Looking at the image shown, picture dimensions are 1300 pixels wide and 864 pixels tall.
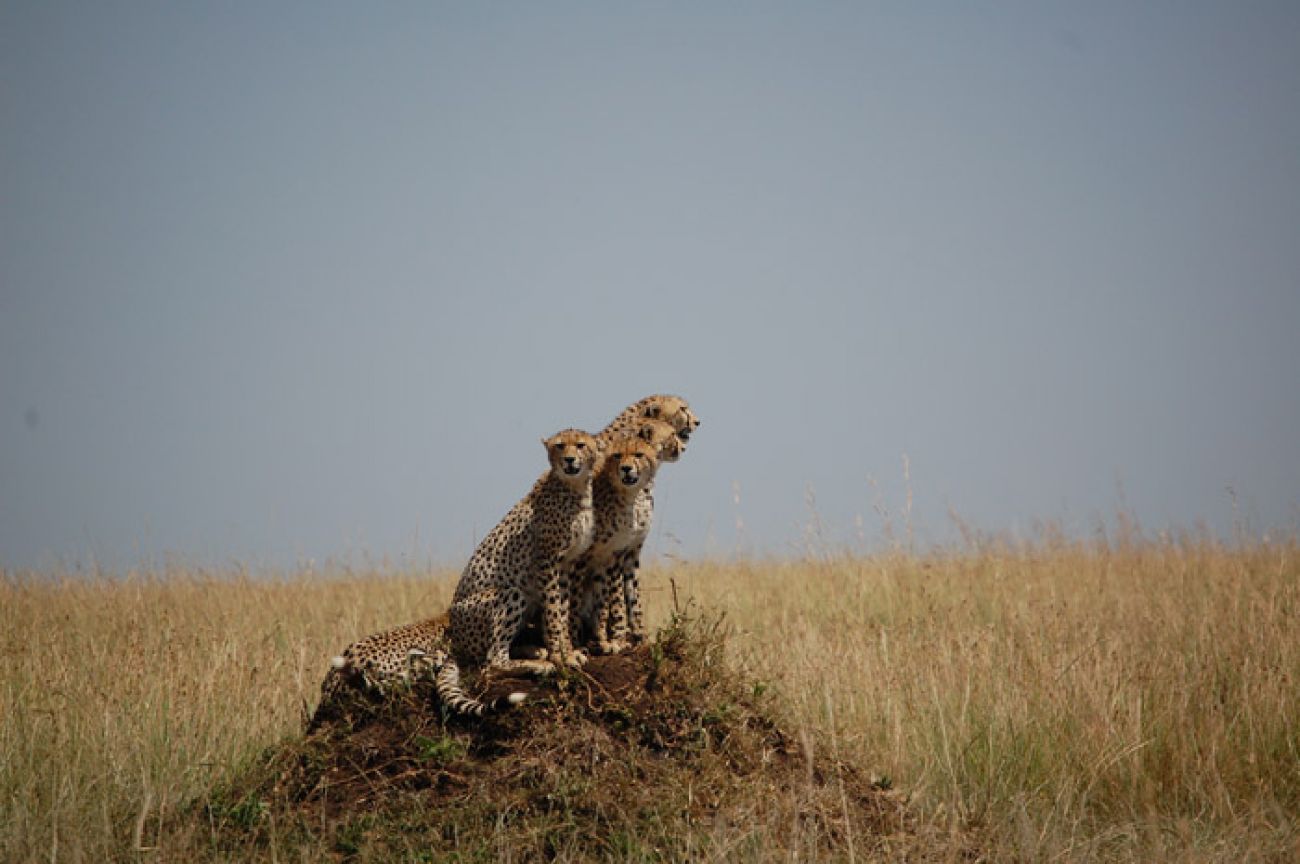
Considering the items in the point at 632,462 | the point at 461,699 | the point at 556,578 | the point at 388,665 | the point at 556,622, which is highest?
the point at 632,462

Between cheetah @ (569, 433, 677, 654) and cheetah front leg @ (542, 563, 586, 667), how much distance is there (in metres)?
0.16

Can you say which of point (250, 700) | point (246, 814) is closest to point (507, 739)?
point (246, 814)

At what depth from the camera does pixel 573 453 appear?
15.3 ft

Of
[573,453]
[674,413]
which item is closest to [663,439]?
[674,413]

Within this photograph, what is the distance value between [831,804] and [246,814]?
2.21m

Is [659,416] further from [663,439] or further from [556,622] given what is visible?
[556,622]

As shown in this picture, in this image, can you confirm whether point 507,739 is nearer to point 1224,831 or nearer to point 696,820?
point 696,820

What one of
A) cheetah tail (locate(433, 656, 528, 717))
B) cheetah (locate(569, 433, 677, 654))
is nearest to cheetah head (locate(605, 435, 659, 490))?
cheetah (locate(569, 433, 677, 654))

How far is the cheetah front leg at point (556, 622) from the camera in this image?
4664 mm

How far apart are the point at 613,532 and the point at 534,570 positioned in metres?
0.35

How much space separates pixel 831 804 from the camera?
15.1 feet

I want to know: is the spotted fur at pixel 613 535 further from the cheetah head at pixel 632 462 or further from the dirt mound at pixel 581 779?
the dirt mound at pixel 581 779

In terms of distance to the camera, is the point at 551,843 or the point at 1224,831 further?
the point at 1224,831

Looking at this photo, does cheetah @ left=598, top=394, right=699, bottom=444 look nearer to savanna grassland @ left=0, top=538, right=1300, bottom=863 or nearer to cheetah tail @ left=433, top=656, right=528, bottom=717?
savanna grassland @ left=0, top=538, right=1300, bottom=863
